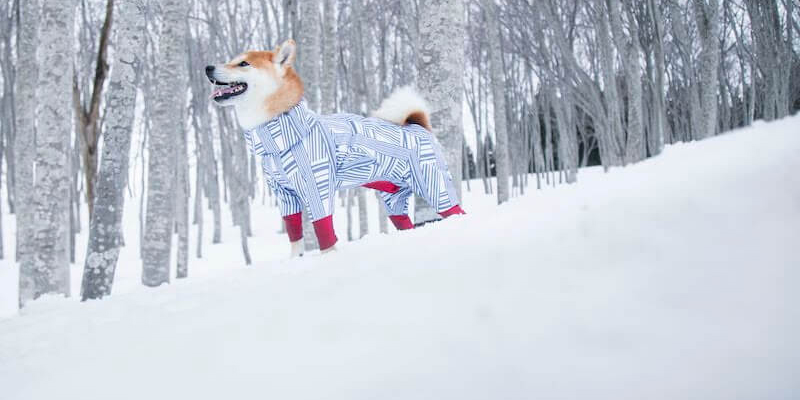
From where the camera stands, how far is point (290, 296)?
1.72 m

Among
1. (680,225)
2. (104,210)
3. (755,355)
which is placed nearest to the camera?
(755,355)

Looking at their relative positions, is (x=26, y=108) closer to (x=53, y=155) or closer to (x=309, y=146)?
(x=53, y=155)

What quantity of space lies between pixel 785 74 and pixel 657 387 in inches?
329

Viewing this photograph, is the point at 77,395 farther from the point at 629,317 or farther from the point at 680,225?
the point at 680,225

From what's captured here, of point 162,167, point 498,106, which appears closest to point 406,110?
point 162,167

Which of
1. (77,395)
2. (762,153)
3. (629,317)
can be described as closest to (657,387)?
(629,317)

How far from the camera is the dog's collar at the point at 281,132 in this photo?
303 cm

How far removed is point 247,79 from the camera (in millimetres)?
3029

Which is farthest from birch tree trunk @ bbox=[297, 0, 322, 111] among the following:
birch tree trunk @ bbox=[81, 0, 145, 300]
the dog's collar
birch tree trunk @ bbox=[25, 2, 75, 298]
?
the dog's collar

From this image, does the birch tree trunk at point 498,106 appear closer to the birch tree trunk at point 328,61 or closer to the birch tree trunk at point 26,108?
the birch tree trunk at point 328,61

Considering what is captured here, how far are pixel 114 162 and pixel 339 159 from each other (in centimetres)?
190

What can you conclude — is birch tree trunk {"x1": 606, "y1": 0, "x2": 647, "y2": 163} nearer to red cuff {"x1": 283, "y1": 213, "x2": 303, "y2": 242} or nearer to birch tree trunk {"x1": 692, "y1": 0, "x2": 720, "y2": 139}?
birch tree trunk {"x1": 692, "y1": 0, "x2": 720, "y2": 139}

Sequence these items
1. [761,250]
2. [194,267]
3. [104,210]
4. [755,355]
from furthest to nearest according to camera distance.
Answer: [194,267]
[104,210]
[761,250]
[755,355]

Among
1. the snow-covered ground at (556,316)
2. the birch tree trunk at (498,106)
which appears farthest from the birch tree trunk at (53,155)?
the birch tree trunk at (498,106)
